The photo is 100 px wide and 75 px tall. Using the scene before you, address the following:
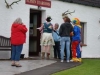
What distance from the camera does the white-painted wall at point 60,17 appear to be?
564 inches

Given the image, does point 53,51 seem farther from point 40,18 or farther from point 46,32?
point 40,18

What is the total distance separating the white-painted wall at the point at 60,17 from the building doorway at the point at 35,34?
16.0 inches

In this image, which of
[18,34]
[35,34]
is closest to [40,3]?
[35,34]

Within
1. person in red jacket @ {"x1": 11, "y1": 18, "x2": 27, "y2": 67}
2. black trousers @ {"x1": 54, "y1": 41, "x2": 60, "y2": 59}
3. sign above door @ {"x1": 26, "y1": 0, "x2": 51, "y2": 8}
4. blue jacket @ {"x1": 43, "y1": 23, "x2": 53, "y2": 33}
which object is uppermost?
sign above door @ {"x1": 26, "y1": 0, "x2": 51, "y2": 8}

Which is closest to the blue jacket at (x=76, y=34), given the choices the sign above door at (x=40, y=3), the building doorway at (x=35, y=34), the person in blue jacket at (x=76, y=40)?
the person in blue jacket at (x=76, y=40)

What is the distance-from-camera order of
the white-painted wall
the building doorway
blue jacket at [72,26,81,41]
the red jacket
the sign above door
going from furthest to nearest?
the building doorway, the sign above door, the white-painted wall, blue jacket at [72,26,81,41], the red jacket

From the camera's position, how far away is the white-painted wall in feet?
47.0

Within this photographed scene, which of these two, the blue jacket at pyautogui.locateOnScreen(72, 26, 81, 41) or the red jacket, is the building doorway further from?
the red jacket

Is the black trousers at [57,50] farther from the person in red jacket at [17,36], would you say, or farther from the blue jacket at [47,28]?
the person in red jacket at [17,36]

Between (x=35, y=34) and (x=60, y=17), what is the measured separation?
1.78 meters

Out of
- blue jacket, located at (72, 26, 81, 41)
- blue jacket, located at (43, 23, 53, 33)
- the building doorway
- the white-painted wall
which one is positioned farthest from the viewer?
the building doorway

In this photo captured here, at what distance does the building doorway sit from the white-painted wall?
405 mm

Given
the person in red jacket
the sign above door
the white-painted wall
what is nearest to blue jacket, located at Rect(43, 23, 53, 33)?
the white-painted wall

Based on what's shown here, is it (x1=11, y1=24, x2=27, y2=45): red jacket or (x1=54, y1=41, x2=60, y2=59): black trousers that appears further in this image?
(x1=54, y1=41, x2=60, y2=59): black trousers
